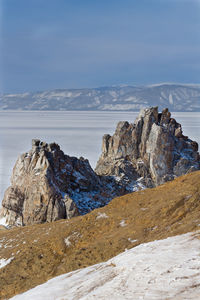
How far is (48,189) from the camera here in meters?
39.1

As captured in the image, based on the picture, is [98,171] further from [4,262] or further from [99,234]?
[4,262]

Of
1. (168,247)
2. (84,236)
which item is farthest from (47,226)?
(168,247)

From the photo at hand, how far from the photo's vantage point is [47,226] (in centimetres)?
2712

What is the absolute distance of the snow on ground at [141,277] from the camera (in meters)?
12.4

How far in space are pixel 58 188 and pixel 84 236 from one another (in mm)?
18167

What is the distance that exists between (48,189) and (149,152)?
760 inches

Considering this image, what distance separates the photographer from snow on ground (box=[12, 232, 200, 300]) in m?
12.4

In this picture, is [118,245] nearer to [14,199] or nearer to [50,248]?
[50,248]

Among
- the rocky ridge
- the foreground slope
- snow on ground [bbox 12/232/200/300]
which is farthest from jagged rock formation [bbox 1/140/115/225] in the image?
snow on ground [bbox 12/232/200/300]

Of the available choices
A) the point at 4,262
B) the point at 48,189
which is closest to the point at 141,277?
the point at 4,262

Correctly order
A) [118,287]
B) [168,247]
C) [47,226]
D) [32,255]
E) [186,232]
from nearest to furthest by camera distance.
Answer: [118,287], [168,247], [186,232], [32,255], [47,226]

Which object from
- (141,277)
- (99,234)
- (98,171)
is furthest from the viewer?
(98,171)

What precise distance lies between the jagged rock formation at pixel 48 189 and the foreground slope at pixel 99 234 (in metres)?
11.8

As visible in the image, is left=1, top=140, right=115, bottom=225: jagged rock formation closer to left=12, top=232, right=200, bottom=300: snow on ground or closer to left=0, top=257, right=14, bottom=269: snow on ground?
left=0, top=257, right=14, bottom=269: snow on ground
